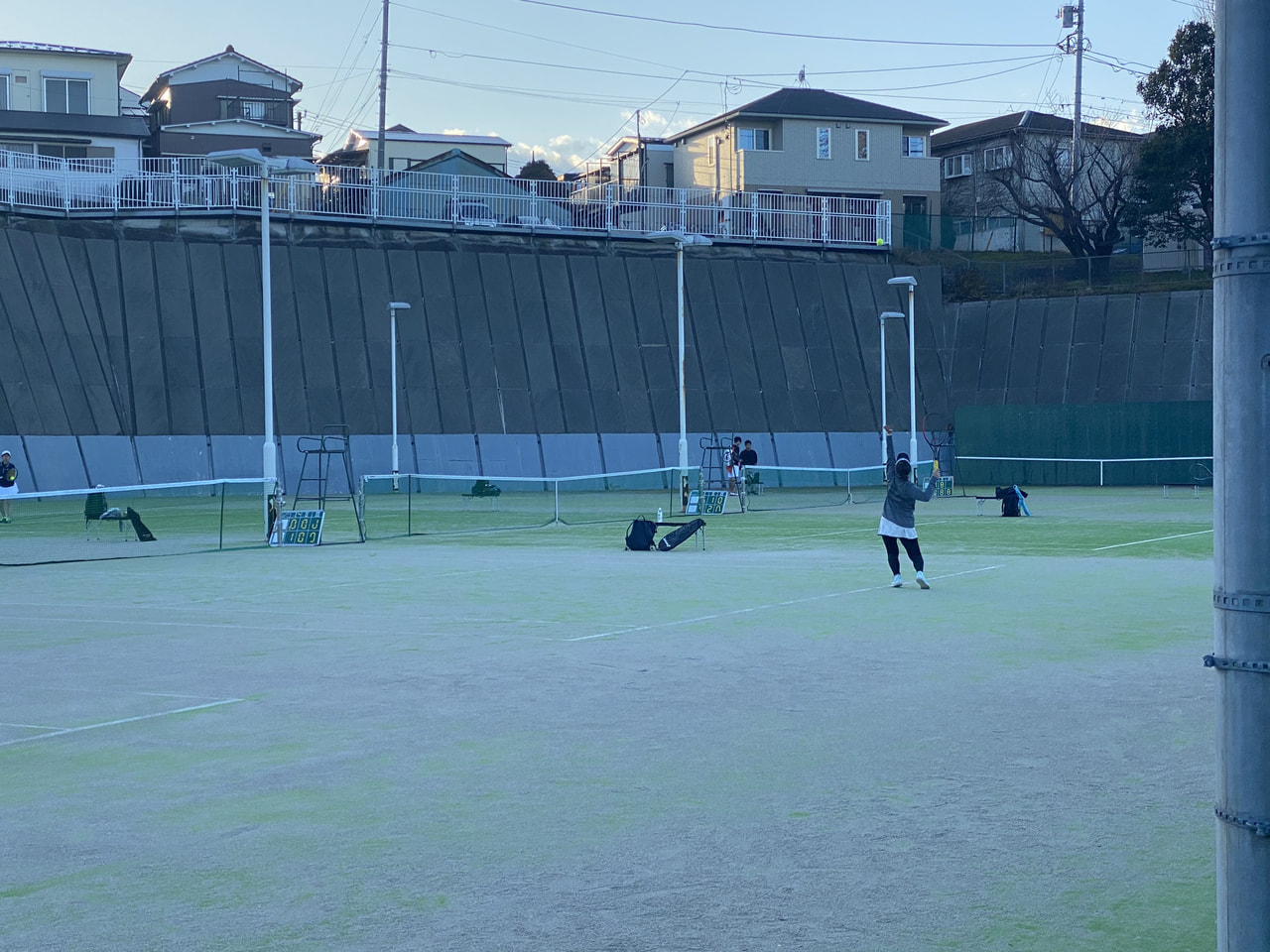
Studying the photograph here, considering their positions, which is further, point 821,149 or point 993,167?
point 993,167

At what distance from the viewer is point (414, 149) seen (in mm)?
72188

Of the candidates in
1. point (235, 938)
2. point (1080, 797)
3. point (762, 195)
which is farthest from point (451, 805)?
point (762, 195)

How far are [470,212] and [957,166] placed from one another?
101ft

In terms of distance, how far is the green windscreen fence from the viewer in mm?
46781

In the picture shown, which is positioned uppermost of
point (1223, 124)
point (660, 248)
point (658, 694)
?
point (660, 248)

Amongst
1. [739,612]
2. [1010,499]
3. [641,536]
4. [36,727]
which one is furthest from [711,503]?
[36,727]

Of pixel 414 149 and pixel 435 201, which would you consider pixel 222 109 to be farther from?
pixel 435 201

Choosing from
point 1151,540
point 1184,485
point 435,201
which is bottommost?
point 1184,485

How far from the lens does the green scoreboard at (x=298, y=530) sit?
24.9 m

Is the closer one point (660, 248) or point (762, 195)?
point (660, 248)

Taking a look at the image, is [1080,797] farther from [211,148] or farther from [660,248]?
[211,148]

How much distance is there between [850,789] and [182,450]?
4037 cm

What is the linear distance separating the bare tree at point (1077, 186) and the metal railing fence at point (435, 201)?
749cm

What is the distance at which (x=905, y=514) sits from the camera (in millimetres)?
16375
